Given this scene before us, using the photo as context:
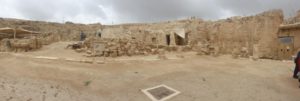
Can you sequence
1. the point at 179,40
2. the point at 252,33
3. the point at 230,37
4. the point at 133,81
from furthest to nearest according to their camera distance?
the point at 179,40 < the point at 230,37 < the point at 252,33 < the point at 133,81

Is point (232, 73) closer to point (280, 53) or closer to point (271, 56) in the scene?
point (271, 56)

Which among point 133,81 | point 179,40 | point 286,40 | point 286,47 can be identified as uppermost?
point 179,40

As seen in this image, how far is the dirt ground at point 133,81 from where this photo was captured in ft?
18.0

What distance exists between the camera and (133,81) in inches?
270

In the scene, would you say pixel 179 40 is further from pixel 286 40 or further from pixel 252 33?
pixel 286 40

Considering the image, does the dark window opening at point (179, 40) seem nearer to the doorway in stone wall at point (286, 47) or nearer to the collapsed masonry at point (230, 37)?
the collapsed masonry at point (230, 37)

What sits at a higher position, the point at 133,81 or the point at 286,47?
the point at 286,47

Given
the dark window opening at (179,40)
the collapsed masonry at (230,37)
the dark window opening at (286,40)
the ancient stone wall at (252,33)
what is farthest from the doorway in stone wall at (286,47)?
the dark window opening at (179,40)

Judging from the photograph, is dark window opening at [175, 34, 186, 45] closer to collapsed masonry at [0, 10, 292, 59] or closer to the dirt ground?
collapsed masonry at [0, 10, 292, 59]

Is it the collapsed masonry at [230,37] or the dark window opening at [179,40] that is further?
the dark window opening at [179,40]

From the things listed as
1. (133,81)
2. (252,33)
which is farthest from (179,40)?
(133,81)

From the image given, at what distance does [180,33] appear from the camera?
18.9 metres

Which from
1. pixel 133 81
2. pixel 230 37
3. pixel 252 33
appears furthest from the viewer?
pixel 230 37

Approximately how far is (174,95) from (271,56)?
1155 cm
